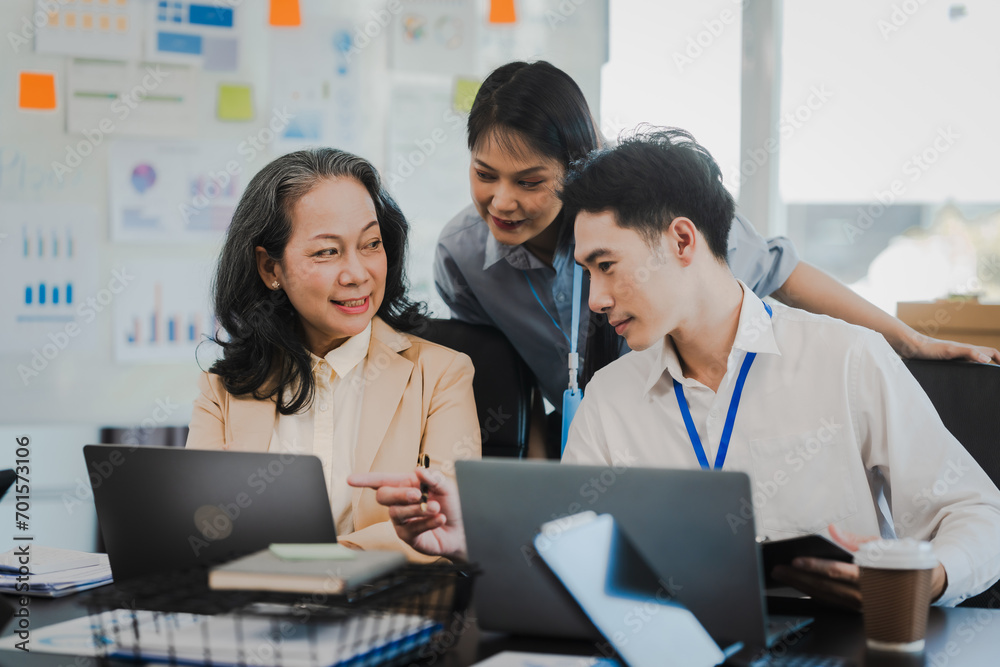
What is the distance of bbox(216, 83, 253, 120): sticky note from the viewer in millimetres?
2887

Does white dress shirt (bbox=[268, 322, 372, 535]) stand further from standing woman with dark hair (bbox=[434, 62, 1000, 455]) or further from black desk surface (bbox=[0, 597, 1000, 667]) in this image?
black desk surface (bbox=[0, 597, 1000, 667])

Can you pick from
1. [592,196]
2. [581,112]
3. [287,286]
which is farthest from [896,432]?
[287,286]

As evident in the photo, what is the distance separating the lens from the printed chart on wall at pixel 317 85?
2.94m

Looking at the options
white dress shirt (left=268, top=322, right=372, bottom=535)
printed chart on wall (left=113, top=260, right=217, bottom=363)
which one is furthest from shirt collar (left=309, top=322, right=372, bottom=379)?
printed chart on wall (left=113, top=260, right=217, bottom=363)

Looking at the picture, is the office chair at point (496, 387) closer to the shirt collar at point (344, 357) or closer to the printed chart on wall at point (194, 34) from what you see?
the shirt collar at point (344, 357)

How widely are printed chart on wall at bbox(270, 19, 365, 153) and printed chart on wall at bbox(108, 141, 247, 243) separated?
0.71 ft

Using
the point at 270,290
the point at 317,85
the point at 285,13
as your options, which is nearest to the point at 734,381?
the point at 270,290

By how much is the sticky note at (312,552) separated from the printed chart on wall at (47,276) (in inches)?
85.6

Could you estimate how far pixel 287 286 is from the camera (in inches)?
71.9

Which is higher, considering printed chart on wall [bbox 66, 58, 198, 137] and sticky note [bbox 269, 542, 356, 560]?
printed chart on wall [bbox 66, 58, 198, 137]

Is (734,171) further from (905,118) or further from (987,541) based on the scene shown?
(987,541)

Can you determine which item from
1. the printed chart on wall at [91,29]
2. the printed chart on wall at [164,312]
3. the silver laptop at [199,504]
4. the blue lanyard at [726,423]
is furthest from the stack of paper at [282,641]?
the printed chart on wall at [91,29]

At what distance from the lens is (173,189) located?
9.39 ft

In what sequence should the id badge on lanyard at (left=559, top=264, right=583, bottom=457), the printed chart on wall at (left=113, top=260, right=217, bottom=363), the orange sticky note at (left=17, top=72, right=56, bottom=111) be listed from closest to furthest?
the id badge on lanyard at (left=559, top=264, right=583, bottom=457) < the orange sticky note at (left=17, top=72, right=56, bottom=111) < the printed chart on wall at (left=113, top=260, right=217, bottom=363)
